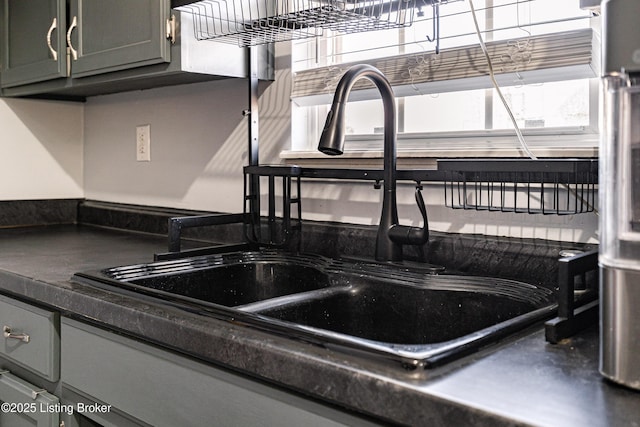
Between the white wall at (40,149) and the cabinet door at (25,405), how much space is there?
1202 millimetres

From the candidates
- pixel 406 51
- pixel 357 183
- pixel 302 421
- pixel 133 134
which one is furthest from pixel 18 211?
pixel 302 421

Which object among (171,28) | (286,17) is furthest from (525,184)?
(171,28)

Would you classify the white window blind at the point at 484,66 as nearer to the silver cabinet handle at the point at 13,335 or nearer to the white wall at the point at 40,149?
Result: the silver cabinet handle at the point at 13,335

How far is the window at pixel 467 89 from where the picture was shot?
1312mm

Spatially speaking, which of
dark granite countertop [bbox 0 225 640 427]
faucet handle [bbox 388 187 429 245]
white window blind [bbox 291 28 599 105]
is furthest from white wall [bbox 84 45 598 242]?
dark granite countertop [bbox 0 225 640 427]

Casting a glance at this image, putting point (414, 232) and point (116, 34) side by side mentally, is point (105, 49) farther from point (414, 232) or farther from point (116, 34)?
point (414, 232)

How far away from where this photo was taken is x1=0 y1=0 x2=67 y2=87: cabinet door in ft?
6.68

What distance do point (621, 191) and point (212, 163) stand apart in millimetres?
1546

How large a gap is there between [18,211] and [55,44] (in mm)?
764

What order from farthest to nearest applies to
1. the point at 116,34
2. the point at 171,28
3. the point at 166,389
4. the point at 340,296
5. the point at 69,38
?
the point at 69,38 → the point at 116,34 → the point at 171,28 → the point at 340,296 → the point at 166,389

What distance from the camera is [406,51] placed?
5.24 feet

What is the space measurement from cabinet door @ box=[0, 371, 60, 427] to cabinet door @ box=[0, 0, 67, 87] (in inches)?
40.2

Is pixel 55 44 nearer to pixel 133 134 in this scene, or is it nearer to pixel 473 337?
pixel 133 134

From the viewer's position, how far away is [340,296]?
129 centimetres
